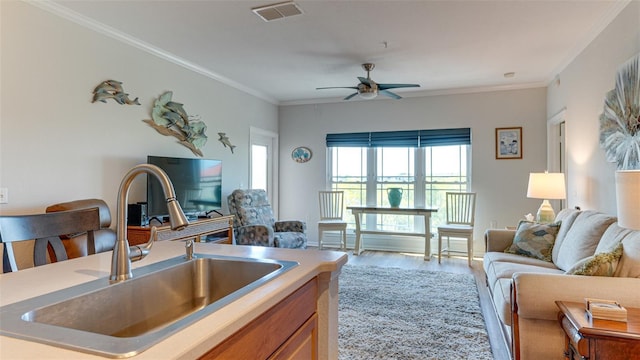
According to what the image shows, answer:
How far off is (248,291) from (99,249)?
2125 millimetres

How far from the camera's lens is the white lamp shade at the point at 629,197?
1.62 m

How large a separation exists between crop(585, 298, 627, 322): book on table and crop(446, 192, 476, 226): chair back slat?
11.7 ft

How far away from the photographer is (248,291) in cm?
99

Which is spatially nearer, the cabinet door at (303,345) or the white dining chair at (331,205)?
the cabinet door at (303,345)

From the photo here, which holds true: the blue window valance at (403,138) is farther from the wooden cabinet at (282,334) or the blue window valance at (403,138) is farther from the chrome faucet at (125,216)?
the chrome faucet at (125,216)

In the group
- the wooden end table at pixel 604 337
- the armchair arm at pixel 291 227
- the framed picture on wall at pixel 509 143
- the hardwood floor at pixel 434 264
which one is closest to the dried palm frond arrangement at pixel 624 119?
the wooden end table at pixel 604 337

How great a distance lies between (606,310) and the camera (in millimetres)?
1601

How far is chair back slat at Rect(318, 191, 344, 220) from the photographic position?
5977 mm

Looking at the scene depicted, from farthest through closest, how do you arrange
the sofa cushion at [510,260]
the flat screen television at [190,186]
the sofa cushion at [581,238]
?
the flat screen television at [190,186] < the sofa cushion at [510,260] < the sofa cushion at [581,238]

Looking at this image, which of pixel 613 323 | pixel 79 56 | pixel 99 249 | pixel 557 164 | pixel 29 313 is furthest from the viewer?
pixel 557 164

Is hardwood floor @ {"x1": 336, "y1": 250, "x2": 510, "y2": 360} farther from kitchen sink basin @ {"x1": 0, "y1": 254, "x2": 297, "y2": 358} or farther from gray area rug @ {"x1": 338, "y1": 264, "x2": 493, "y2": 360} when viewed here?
kitchen sink basin @ {"x1": 0, "y1": 254, "x2": 297, "y2": 358}

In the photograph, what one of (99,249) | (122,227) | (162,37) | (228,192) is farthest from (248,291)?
(228,192)

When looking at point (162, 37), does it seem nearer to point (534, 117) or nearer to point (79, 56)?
point (79, 56)

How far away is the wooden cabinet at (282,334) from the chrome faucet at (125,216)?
0.35 metres
